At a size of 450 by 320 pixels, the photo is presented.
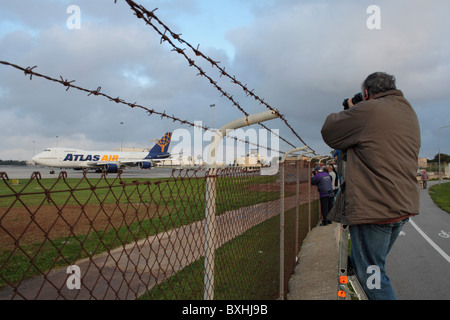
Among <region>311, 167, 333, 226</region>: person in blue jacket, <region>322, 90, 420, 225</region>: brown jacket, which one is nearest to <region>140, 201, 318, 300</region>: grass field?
<region>322, 90, 420, 225</region>: brown jacket

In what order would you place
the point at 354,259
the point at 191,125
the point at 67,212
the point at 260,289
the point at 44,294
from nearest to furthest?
the point at 354,259
the point at 191,125
the point at 260,289
the point at 44,294
the point at 67,212

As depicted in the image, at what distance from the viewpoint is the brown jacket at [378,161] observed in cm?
218

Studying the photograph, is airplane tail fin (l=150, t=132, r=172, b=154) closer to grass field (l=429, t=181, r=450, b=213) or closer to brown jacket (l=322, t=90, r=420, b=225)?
grass field (l=429, t=181, r=450, b=213)

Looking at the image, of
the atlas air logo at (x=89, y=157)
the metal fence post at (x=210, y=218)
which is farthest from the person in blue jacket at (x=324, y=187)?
the atlas air logo at (x=89, y=157)

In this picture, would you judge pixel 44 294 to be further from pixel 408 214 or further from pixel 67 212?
pixel 67 212

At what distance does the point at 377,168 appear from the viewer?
86.4 inches

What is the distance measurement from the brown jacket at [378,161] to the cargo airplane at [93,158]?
36290 mm

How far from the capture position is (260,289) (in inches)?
152

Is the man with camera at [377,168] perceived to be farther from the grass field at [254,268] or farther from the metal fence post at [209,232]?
the grass field at [254,268]

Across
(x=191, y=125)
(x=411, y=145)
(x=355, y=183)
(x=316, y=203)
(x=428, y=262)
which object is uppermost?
(x=191, y=125)

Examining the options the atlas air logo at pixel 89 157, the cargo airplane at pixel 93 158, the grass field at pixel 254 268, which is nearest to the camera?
the grass field at pixel 254 268

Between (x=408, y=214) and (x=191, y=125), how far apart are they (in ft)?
5.93

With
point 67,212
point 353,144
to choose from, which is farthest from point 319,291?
point 67,212

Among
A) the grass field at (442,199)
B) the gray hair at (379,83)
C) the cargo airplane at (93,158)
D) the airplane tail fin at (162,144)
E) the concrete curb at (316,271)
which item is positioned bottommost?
the concrete curb at (316,271)
